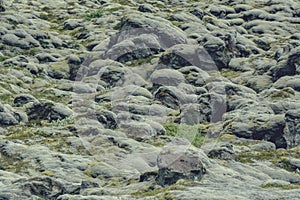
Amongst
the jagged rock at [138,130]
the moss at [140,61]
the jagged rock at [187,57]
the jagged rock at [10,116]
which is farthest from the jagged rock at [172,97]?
the jagged rock at [10,116]

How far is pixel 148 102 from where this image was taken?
72.4m

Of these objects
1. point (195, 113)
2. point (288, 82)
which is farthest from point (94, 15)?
point (195, 113)

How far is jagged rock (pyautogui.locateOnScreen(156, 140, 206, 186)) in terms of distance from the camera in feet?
114

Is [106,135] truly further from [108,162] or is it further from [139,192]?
[139,192]

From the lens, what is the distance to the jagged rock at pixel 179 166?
34.7m

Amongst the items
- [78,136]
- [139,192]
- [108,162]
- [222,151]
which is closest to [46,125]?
[78,136]

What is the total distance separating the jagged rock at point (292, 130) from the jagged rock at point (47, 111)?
90.7ft

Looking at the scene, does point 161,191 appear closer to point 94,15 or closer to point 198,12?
point 94,15

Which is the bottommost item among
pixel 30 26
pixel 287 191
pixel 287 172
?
pixel 30 26

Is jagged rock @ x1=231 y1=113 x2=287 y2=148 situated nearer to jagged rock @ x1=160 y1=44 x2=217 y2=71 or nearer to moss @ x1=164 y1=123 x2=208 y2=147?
moss @ x1=164 y1=123 x2=208 y2=147

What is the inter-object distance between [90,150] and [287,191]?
24742mm

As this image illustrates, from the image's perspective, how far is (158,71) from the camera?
86.2 metres

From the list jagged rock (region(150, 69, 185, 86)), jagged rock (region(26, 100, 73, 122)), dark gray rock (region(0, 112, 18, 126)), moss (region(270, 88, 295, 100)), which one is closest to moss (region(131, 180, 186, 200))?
dark gray rock (region(0, 112, 18, 126))

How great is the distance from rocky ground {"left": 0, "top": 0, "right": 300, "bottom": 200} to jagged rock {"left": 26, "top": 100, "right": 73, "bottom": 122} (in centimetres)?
14
